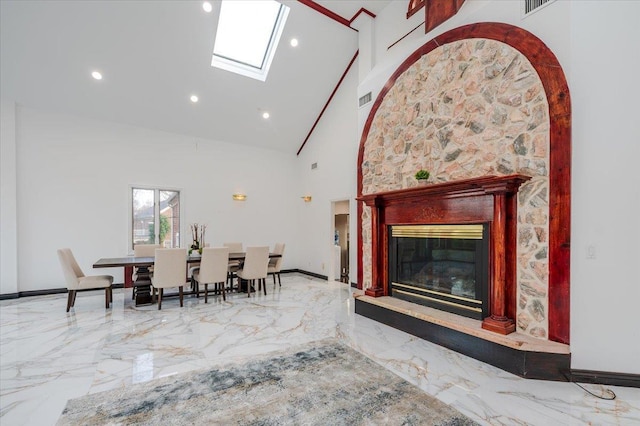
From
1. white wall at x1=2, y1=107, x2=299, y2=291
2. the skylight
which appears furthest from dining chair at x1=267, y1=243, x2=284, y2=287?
the skylight

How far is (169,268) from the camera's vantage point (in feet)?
15.0

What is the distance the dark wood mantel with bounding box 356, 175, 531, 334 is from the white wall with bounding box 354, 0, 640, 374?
1.57 ft

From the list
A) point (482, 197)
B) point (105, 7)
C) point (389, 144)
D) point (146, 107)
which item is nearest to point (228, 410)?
point (482, 197)

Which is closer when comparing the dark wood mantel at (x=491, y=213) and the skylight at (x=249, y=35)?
→ the dark wood mantel at (x=491, y=213)

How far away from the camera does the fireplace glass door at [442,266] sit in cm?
316

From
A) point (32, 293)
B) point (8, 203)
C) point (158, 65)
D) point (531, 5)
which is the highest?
point (158, 65)

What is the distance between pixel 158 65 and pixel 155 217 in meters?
3.27

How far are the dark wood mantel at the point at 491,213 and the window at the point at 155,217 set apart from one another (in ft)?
17.4

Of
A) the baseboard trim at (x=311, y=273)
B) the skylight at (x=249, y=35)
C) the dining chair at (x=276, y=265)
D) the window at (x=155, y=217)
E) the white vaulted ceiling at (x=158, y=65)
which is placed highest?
the skylight at (x=249, y=35)

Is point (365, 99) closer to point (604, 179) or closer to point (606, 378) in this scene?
point (604, 179)

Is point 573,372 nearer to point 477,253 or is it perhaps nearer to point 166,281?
point 477,253

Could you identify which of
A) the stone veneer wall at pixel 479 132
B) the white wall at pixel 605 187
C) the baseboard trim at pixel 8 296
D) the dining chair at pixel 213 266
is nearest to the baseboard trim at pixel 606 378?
the white wall at pixel 605 187

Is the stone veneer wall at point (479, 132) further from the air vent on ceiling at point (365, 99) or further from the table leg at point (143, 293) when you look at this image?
the table leg at point (143, 293)

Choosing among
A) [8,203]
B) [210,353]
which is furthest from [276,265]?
[8,203]
